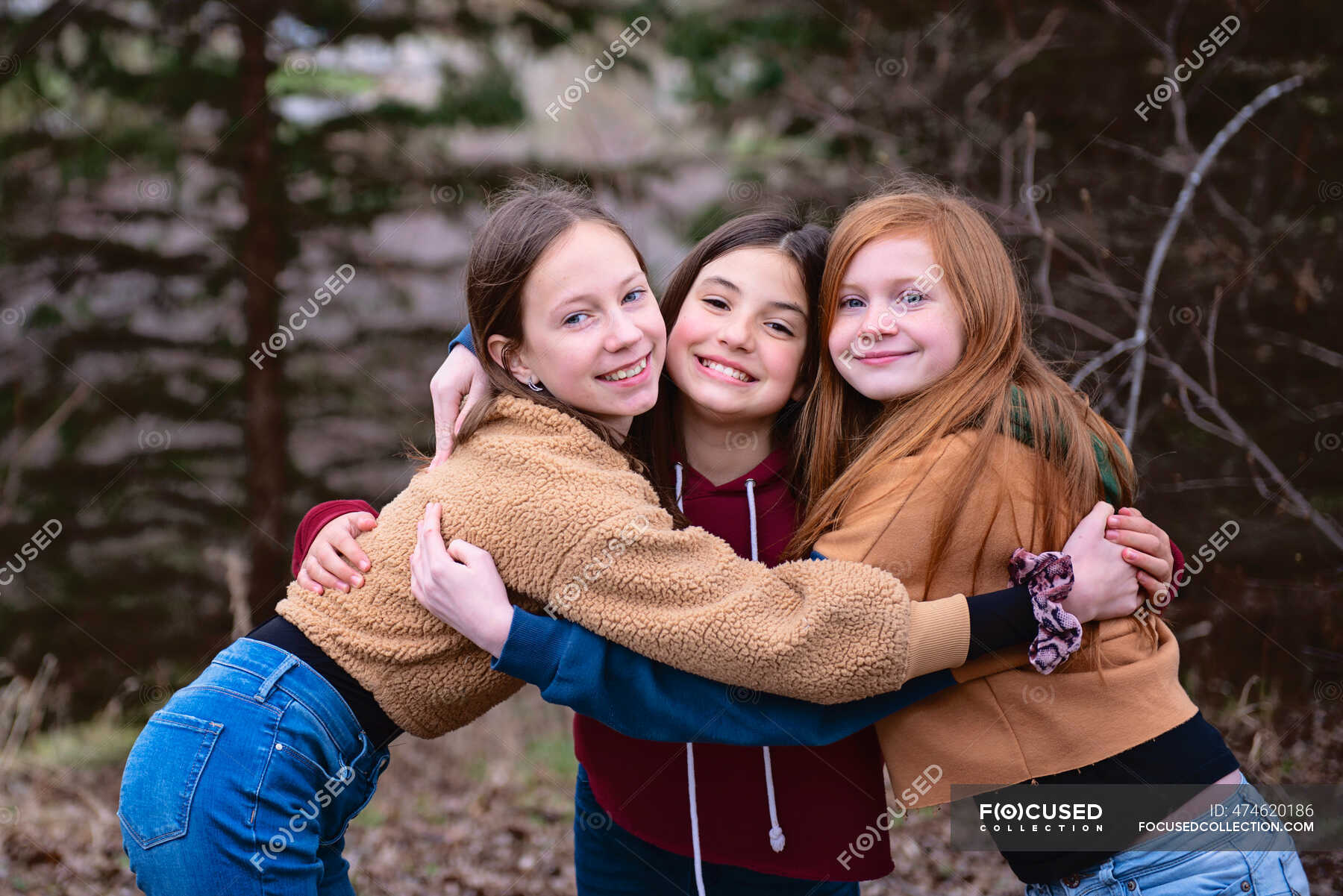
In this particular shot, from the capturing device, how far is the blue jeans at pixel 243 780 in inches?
71.3

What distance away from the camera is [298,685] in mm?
1922

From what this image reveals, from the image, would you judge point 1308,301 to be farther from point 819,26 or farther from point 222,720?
point 222,720

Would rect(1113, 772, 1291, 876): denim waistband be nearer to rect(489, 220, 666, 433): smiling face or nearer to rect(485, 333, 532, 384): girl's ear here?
rect(489, 220, 666, 433): smiling face

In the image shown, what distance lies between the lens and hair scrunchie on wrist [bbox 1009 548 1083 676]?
1.84 metres

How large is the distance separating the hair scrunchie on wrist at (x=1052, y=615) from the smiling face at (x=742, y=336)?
67 cm

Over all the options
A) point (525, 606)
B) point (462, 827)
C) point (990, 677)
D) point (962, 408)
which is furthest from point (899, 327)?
point (462, 827)

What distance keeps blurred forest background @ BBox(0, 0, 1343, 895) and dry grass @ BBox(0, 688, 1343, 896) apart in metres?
0.02

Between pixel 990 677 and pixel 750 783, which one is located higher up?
pixel 990 677

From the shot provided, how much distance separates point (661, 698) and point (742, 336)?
Result: 2.58 feet

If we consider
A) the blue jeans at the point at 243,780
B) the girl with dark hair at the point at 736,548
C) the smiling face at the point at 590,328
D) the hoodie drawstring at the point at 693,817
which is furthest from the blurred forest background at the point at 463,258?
the smiling face at the point at 590,328

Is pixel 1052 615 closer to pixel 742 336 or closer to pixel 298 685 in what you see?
pixel 742 336

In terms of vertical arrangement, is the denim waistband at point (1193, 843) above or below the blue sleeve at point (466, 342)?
below

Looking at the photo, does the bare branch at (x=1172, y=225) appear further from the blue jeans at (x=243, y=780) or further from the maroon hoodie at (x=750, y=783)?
the blue jeans at (x=243, y=780)

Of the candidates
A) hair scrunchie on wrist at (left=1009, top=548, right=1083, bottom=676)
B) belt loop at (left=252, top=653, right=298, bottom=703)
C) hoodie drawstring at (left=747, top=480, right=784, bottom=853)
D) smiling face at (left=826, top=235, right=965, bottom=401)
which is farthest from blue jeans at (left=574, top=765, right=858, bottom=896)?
smiling face at (left=826, top=235, right=965, bottom=401)
